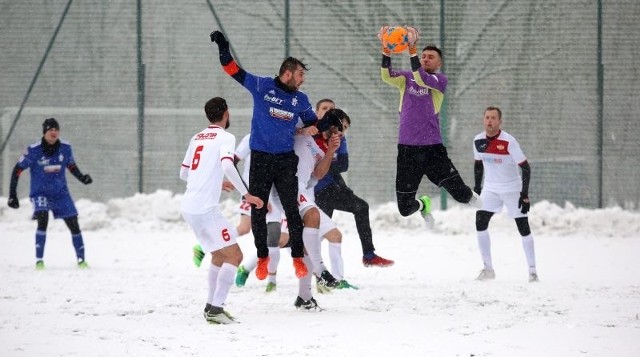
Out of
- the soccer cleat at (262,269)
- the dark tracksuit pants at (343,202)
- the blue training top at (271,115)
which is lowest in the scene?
the soccer cleat at (262,269)

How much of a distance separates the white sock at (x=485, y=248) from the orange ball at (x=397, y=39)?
9.63ft

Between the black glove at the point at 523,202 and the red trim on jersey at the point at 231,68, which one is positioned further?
the black glove at the point at 523,202

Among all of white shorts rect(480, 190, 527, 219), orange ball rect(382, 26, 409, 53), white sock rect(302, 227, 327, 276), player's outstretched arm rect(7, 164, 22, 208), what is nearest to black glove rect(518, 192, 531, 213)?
white shorts rect(480, 190, 527, 219)

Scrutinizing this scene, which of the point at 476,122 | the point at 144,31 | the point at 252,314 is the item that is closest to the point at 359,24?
the point at 476,122

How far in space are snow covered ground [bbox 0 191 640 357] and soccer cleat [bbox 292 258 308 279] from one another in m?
0.37

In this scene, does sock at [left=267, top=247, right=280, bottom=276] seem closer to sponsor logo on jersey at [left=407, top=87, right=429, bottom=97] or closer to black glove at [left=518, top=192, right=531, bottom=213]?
sponsor logo on jersey at [left=407, top=87, right=429, bottom=97]

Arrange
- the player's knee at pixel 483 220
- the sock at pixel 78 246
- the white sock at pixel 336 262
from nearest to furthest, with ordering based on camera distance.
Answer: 1. the white sock at pixel 336 262
2. the player's knee at pixel 483 220
3. the sock at pixel 78 246

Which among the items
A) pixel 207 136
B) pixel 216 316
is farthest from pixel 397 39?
pixel 216 316

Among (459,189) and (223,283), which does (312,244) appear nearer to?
(223,283)

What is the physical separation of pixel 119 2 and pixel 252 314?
11.5 m

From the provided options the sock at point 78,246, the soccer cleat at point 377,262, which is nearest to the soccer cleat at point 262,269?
the soccer cleat at point 377,262

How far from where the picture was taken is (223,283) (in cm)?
773

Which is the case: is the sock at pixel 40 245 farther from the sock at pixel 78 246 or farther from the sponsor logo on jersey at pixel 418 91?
the sponsor logo on jersey at pixel 418 91

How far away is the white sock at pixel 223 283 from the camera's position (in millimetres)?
7707
